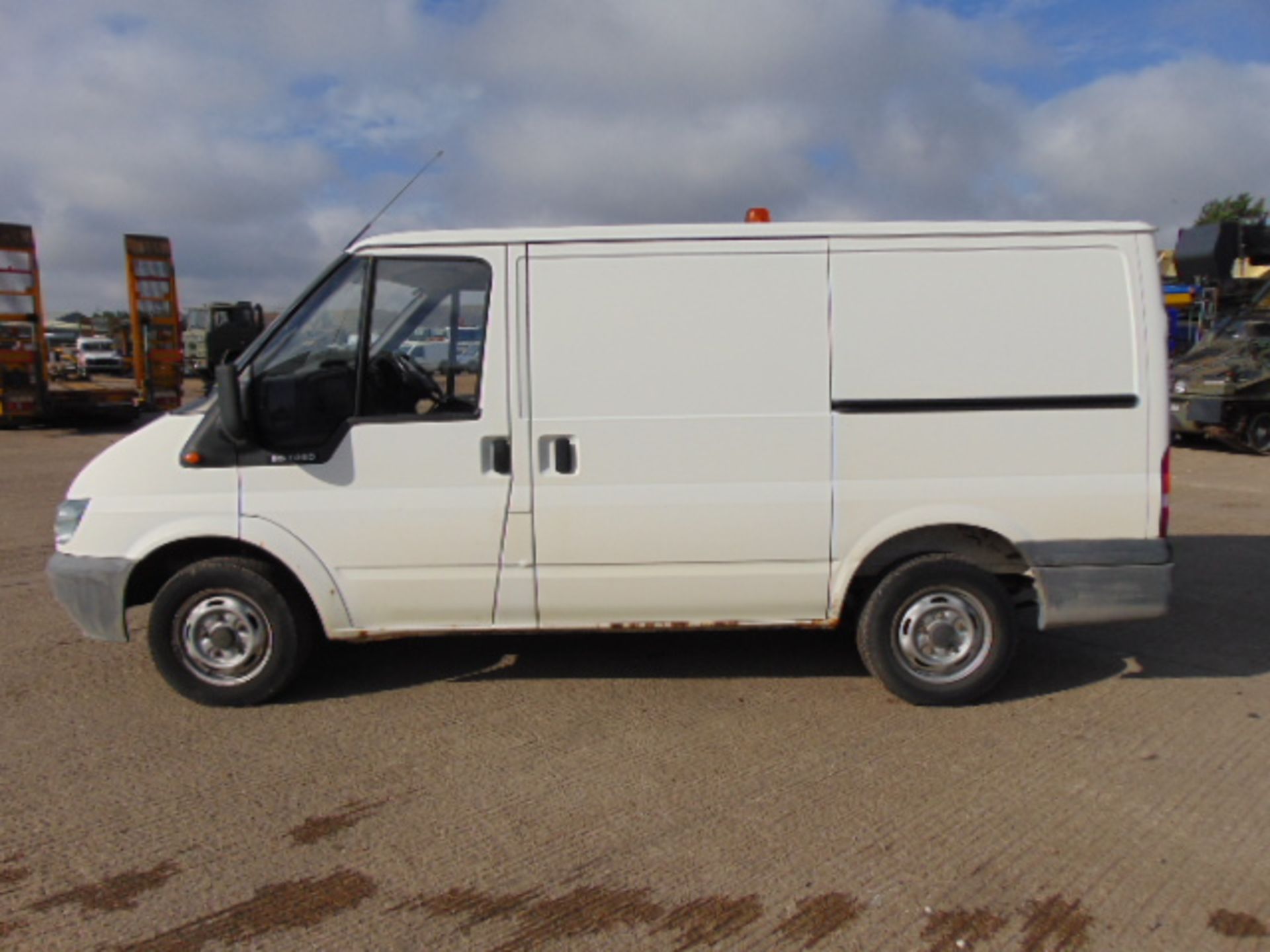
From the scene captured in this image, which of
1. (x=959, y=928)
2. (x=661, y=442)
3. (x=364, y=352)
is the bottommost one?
(x=959, y=928)

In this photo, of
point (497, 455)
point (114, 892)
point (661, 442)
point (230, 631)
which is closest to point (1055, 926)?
point (661, 442)

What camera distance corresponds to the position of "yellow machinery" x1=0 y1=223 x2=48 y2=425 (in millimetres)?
15992

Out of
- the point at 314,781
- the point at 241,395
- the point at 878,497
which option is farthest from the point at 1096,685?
the point at 241,395

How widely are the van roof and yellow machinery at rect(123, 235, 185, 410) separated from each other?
16394 millimetres

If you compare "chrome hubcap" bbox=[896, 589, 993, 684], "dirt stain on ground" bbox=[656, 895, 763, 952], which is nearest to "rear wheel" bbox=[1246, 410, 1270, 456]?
"chrome hubcap" bbox=[896, 589, 993, 684]

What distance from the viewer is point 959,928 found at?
2939 millimetres

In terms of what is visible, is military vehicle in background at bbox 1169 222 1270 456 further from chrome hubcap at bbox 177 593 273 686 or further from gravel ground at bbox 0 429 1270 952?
chrome hubcap at bbox 177 593 273 686

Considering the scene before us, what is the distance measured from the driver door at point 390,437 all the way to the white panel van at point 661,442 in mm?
12

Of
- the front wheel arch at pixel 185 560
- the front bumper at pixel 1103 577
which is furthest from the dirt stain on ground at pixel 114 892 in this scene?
the front bumper at pixel 1103 577

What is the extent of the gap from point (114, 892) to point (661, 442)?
263cm

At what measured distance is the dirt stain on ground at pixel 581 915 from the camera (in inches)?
115

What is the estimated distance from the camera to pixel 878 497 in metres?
4.39

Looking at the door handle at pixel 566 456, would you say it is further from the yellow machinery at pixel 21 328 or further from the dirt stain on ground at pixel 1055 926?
the yellow machinery at pixel 21 328

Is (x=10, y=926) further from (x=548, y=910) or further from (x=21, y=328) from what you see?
(x=21, y=328)
